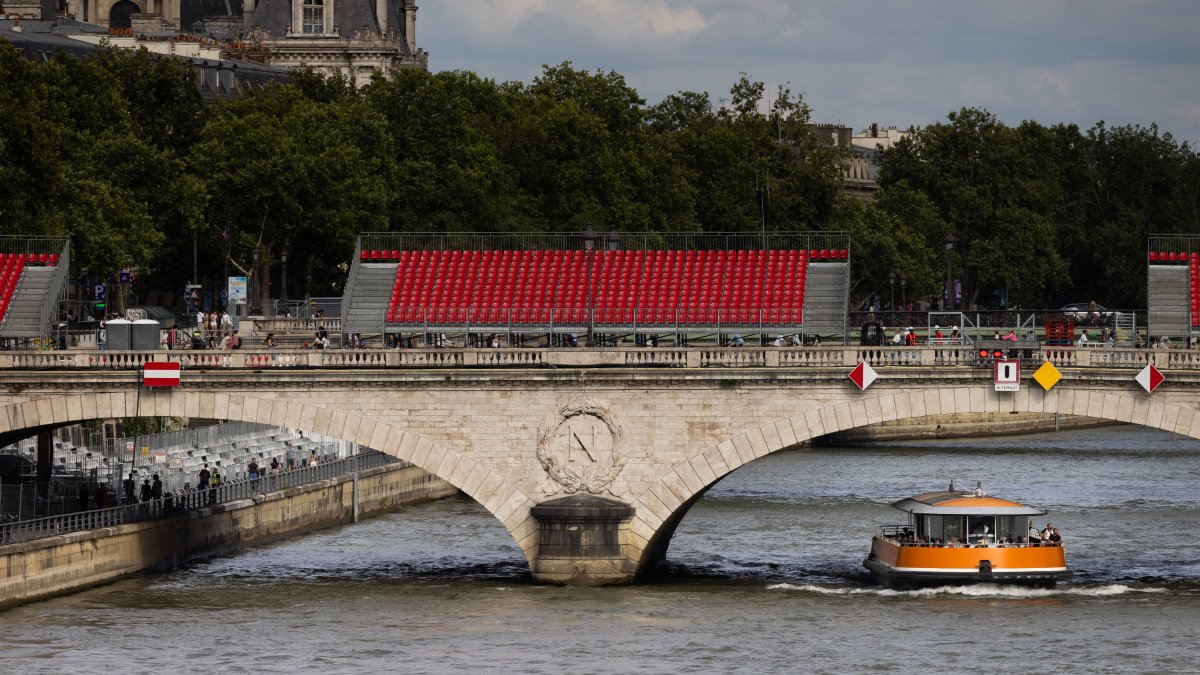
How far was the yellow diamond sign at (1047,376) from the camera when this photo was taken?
59.8 m

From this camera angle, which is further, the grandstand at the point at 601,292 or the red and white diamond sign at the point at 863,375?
the grandstand at the point at 601,292

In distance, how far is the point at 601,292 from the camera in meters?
74.1

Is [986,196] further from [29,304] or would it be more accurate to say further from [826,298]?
[29,304]

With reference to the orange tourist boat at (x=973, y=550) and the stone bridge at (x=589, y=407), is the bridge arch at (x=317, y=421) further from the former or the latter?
the orange tourist boat at (x=973, y=550)

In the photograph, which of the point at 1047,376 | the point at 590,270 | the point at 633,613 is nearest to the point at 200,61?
the point at 590,270

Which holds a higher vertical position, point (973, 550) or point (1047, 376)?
point (1047, 376)

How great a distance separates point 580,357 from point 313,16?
137145 mm

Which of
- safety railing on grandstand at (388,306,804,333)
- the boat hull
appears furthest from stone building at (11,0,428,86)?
the boat hull

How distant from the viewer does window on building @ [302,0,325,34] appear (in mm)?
195000

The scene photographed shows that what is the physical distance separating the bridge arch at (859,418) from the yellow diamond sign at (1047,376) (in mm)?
409

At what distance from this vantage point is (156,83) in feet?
392

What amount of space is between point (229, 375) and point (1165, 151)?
129m

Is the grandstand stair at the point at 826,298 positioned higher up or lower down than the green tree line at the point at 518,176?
lower down

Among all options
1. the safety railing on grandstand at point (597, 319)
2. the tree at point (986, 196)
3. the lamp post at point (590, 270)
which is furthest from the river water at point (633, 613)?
the tree at point (986, 196)
